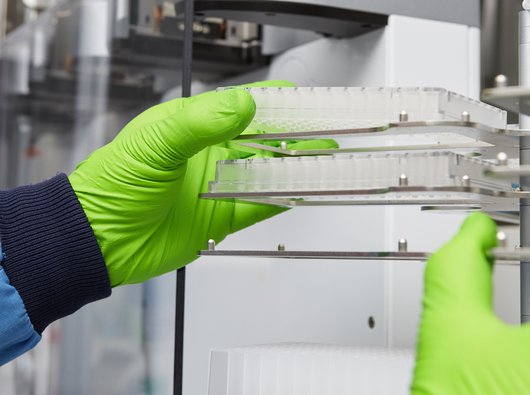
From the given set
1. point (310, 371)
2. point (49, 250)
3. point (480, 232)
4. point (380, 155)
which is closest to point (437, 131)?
point (380, 155)

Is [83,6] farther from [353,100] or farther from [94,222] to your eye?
[353,100]

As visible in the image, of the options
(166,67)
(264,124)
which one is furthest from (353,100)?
(166,67)

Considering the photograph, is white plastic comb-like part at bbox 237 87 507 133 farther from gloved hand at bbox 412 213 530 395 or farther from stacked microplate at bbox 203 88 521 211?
gloved hand at bbox 412 213 530 395

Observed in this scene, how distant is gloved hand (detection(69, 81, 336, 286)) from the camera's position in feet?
3.10

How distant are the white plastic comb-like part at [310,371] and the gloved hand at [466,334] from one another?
0.28 meters

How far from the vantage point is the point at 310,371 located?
95 cm

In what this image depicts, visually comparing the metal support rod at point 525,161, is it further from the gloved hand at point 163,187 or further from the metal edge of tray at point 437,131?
the gloved hand at point 163,187

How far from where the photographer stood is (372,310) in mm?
1272

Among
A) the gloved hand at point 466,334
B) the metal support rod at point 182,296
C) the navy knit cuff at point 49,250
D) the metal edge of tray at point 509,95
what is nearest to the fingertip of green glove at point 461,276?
the gloved hand at point 466,334

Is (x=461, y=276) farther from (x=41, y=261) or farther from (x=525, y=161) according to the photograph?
(x=41, y=261)

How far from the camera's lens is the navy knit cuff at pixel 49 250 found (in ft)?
3.29

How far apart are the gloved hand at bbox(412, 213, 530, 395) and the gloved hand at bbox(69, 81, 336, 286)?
32cm

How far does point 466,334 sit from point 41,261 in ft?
1.83

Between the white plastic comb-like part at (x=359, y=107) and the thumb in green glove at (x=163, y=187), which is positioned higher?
the white plastic comb-like part at (x=359, y=107)
